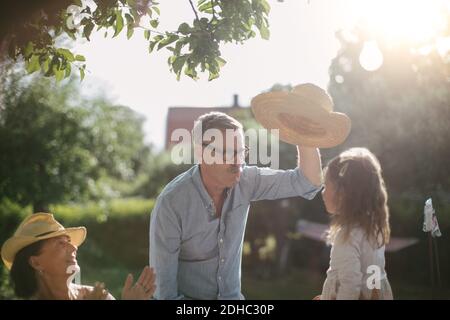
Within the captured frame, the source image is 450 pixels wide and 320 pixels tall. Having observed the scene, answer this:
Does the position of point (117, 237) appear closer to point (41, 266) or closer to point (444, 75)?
point (444, 75)

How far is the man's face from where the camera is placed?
7.97ft

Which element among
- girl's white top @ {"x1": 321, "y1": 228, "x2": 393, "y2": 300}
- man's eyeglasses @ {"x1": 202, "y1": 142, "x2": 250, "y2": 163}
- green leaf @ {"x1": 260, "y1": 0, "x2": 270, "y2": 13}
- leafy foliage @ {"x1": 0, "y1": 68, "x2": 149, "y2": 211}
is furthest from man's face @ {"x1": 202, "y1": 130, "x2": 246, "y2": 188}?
leafy foliage @ {"x1": 0, "y1": 68, "x2": 149, "y2": 211}

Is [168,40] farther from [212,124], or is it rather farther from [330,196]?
[330,196]

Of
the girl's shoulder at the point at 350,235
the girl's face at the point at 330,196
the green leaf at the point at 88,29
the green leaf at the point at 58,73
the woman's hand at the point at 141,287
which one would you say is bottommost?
the woman's hand at the point at 141,287

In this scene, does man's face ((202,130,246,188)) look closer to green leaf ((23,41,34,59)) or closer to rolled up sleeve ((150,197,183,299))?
rolled up sleeve ((150,197,183,299))

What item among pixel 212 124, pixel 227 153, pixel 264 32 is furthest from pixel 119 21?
pixel 227 153

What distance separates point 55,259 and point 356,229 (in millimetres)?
1369

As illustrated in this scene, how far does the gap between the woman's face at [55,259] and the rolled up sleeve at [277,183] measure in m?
0.91

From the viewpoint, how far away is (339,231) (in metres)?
2.46

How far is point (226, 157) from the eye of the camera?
243cm

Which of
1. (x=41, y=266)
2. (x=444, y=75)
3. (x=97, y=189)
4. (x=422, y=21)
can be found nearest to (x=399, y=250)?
A: (x=444, y=75)

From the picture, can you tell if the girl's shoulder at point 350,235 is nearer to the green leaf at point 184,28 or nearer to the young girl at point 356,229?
the young girl at point 356,229

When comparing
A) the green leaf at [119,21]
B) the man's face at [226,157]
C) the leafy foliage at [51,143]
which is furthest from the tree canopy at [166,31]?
the leafy foliage at [51,143]

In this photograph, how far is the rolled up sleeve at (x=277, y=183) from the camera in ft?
8.46
